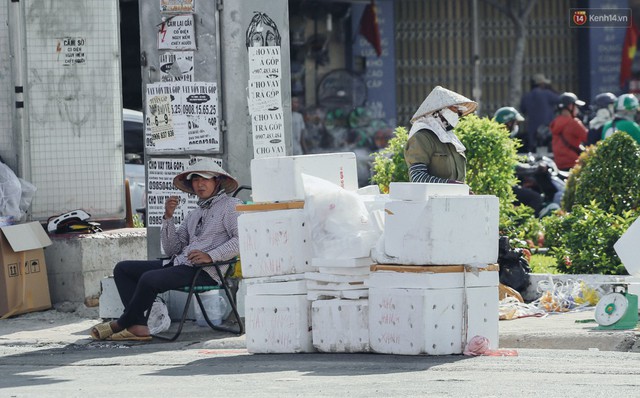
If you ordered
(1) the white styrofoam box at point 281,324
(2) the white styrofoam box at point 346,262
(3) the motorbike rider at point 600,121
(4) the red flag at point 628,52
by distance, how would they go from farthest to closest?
(4) the red flag at point 628,52
(3) the motorbike rider at point 600,121
(1) the white styrofoam box at point 281,324
(2) the white styrofoam box at point 346,262

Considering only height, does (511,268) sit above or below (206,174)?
below

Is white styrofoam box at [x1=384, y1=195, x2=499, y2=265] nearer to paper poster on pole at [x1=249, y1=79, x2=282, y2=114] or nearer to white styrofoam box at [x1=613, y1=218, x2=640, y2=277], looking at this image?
white styrofoam box at [x1=613, y1=218, x2=640, y2=277]

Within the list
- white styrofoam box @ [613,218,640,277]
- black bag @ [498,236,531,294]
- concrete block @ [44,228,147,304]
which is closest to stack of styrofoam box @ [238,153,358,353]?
white styrofoam box @ [613,218,640,277]

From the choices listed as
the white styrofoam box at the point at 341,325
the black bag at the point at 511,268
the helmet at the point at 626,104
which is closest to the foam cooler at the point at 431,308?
the white styrofoam box at the point at 341,325

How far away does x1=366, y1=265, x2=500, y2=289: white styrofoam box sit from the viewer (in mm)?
9633

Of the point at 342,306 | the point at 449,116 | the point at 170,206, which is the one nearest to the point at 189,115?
the point at 170,206

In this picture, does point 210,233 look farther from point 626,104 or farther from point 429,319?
point 626,104

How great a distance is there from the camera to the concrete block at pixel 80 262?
41.8 feet

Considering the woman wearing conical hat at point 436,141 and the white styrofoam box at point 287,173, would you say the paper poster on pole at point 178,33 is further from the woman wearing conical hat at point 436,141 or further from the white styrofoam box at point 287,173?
the woman wearing conical hat at point 436,141

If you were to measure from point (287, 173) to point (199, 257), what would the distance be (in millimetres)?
1141

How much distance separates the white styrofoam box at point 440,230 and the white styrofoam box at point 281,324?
0.82m

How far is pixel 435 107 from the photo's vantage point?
35.2 feet

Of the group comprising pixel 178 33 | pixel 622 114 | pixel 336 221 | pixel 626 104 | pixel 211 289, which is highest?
pixel 178 33

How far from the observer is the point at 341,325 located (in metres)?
10.1
